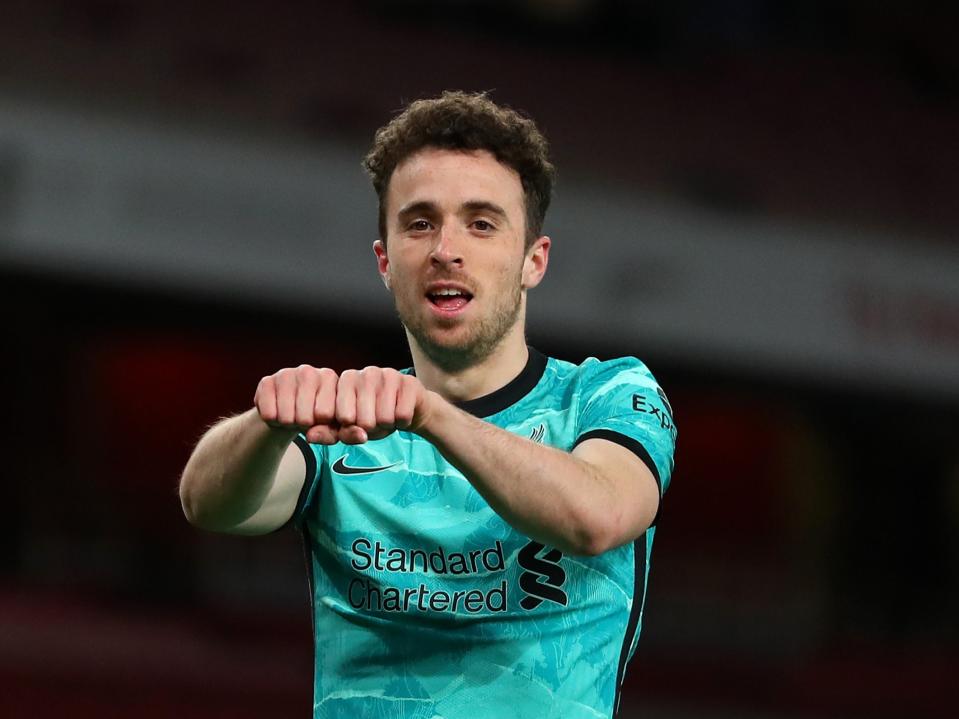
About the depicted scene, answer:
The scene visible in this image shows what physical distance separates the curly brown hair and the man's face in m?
0.02

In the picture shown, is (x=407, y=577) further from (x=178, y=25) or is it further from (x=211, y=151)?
(x=178, y=25)

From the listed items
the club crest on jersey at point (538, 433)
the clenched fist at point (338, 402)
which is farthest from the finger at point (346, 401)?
the club crest on jersey at point (538, 433)

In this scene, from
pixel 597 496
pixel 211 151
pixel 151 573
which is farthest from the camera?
pixel 151 573

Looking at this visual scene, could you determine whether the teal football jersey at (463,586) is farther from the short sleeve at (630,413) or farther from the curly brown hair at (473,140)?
the curly brown hair at (473,140)

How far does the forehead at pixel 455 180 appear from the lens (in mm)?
2557

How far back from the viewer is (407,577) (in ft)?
8.00

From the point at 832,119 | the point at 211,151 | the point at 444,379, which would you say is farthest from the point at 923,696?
the point at 444,379

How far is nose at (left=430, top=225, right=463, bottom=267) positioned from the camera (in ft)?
8.14

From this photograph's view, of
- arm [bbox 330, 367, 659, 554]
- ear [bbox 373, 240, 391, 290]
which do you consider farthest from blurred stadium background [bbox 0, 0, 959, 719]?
arm [bbox 330, 367, 659, 554]

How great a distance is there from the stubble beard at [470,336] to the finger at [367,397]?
0.53m

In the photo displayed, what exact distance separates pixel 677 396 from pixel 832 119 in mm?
4969

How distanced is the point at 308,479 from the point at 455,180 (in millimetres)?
556

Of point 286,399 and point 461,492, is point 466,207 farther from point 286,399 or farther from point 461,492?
point 286,399

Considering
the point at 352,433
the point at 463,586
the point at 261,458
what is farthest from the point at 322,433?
the point at 463,586
